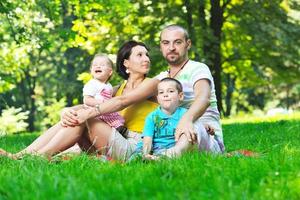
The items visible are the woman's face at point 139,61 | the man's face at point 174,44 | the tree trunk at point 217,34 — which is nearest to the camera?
the man's face at point 174,44

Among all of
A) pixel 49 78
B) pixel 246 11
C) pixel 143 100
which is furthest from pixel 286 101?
pixel 143 100

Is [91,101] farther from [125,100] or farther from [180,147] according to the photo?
[180,147]

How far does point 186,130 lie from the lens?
5.45 m

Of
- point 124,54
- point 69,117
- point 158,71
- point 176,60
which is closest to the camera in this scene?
point 69,117

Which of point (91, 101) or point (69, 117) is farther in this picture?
point (91, 101)

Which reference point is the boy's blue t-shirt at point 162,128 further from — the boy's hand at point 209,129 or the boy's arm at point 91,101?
the boy's arm at point 91,101

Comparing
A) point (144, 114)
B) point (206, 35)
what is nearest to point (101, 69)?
point (144, 114)

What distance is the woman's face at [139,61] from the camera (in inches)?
266

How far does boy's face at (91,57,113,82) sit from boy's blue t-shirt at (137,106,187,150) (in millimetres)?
1144

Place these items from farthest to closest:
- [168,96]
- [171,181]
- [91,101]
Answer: [91,101] < [168,96] < [171,181]

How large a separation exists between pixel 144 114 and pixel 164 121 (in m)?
0.73

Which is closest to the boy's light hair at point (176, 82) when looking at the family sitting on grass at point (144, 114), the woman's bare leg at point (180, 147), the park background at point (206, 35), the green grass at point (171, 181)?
the family sitting on grass at point (144, 114)

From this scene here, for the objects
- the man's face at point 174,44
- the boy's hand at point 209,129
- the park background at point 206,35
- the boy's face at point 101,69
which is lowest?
the boy's hand at point 209,129

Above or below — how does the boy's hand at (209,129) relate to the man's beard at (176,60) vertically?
below
